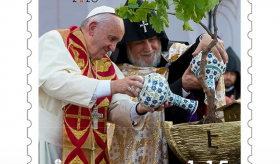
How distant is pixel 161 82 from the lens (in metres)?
3.88

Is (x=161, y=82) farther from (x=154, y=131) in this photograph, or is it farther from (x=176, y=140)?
(x=154, y=131)

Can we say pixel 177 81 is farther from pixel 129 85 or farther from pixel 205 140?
pixel 205 140

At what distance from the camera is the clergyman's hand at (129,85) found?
12.9 feet

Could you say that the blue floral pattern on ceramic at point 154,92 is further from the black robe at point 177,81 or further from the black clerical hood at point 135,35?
the black clerical hood at point 135,35

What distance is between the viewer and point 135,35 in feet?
16.2

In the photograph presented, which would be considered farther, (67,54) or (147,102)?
(67,54)

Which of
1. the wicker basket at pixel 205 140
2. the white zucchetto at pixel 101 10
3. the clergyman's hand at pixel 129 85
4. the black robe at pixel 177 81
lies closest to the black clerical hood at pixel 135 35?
the black robe at pixel 177 81

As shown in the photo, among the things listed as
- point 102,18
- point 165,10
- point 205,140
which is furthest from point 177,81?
point 205,140

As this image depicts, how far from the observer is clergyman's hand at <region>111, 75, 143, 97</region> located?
3939 millimetres

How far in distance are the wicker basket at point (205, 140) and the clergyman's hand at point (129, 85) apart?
331mm

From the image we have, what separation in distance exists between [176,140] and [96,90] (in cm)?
67

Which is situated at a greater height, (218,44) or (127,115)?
(218,44)

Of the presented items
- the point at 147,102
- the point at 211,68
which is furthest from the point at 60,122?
the point at 211,68

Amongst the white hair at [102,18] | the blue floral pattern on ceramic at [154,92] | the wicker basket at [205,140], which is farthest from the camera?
the white hair at [102,18]
